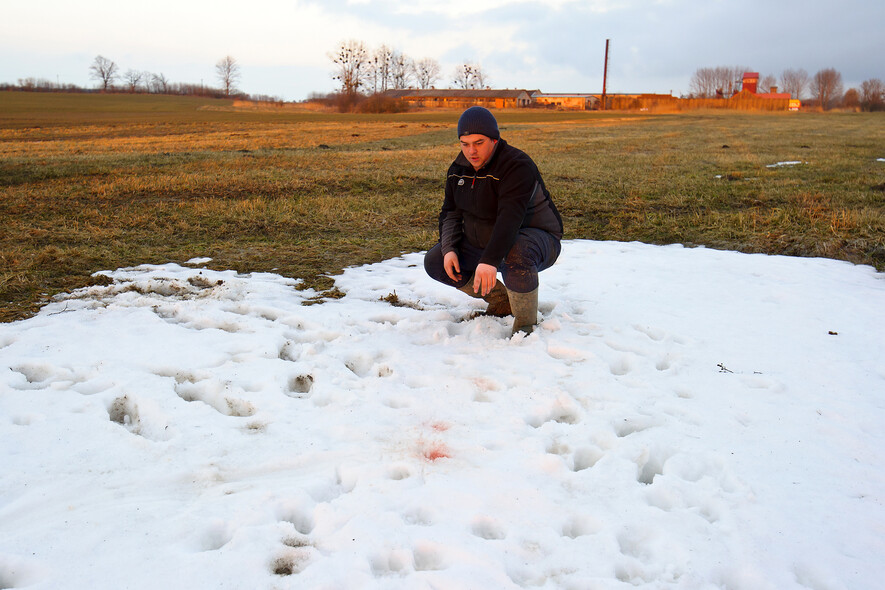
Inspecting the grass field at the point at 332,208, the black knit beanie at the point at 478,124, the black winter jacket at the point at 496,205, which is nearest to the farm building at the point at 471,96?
the grass field at the point at 332,208

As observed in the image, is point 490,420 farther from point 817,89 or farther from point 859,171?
point 817,89

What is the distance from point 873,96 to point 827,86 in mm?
33975

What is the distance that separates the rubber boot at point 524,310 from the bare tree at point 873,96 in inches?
3807

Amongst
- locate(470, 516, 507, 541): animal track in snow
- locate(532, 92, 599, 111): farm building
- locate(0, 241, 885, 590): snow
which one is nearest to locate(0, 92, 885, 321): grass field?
locate(0, 241, 885, 590): snow

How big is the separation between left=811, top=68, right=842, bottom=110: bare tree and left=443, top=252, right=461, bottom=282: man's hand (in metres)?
132

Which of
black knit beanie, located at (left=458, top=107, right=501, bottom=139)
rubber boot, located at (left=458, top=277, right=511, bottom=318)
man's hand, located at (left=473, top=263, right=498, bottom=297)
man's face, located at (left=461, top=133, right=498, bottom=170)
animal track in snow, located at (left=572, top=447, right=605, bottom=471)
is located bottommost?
animal track in snow, located at (left=572, top=447, right=605, bottom=471)

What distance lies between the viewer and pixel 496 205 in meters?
4.01

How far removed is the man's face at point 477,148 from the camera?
12.3 feet

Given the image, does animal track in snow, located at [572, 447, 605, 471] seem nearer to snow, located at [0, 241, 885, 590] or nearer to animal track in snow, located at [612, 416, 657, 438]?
snow, located at [0, 241, 885, 590]

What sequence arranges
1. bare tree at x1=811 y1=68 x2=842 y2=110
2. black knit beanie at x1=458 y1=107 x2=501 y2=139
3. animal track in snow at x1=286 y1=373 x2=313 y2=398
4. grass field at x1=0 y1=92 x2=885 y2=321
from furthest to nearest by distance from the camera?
bare tree at x1=811 y1=68 x2=842 y2=110, grass field at x1=0 y1=92 x2=885 y2=321, black knit beanie at x1=458 y1=107 x2=501 y2=139, animal track in snow at x1=286 y1=373 x2=313 y2=398

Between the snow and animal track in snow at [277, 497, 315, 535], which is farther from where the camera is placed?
animal track in snow at [277, 497, 315, 535]

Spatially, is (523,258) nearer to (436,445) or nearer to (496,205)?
(496,205)

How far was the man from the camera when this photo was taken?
378cm

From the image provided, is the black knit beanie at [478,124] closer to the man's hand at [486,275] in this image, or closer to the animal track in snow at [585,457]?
the man's hand at [486,275]
